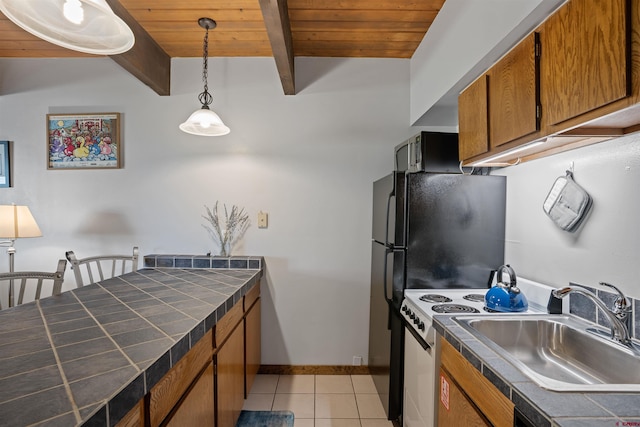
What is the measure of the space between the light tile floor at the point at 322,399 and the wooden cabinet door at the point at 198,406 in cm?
81

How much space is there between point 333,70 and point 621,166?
2035 millimetres

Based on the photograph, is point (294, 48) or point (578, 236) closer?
point (578, 236)

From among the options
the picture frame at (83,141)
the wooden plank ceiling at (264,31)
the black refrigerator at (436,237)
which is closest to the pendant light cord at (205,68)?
the wooden plank ceiling at (264,31)

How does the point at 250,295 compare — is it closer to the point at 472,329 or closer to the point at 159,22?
the point at 472,329

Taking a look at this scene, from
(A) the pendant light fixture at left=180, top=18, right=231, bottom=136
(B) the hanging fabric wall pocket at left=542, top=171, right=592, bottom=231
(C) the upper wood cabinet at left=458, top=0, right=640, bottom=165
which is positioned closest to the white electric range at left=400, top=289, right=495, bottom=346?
(B) the hanging fabric wall pocket at left=542, top=171, right=592, bottom=231

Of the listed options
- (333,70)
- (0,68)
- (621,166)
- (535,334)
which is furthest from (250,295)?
(0,68)

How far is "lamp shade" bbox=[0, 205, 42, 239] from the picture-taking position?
7.10 ft

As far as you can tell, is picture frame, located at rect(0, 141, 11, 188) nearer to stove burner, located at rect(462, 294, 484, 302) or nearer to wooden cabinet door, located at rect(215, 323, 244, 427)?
wooden cabinet door, located at rect(215, 323, 244, 427)

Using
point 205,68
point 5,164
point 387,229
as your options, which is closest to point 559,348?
point 387,229

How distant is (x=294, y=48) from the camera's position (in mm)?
2447

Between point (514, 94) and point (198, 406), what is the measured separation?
187cm

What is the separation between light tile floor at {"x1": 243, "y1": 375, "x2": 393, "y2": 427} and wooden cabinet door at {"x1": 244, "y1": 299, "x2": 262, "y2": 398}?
141 millimetres

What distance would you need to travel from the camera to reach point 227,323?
168cm

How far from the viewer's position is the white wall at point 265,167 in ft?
8.46
